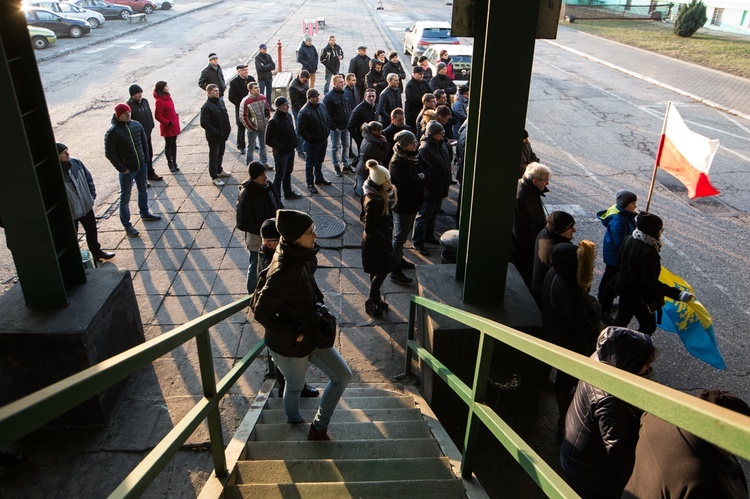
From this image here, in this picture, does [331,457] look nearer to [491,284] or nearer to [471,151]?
[491,284]

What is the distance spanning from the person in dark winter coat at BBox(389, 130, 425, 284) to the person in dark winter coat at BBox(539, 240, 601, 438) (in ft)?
9.74

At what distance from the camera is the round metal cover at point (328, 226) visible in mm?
8859

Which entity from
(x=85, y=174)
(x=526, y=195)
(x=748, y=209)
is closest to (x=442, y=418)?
(x=526, y=195)

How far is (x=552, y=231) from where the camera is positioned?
537 cm

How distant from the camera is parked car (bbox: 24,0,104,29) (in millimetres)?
29500

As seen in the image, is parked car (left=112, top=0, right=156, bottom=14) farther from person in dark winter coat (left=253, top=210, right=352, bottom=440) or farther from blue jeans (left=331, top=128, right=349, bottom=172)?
person in dark winter coat (left=253, top=210, right=352, bottom=440)

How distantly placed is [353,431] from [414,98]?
8.52 meters

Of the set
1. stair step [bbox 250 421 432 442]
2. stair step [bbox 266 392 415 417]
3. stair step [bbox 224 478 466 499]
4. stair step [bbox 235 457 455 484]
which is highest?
stair step [bbox 224 478 466 499]

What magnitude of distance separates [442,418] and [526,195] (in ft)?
9.07

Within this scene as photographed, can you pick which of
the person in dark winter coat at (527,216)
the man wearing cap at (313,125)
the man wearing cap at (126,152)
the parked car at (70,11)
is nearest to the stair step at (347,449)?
the person in dark winter coat at (527,216)

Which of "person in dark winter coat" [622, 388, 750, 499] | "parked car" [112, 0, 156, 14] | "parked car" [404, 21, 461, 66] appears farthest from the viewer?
"parked car" [112, 0, 156, 14]

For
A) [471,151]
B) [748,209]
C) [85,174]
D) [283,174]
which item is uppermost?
[471,151]

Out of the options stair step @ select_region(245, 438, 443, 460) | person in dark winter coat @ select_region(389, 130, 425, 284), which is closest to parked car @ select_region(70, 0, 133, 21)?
person in dark winter coat @ select_region(389, 130, 425, 284)

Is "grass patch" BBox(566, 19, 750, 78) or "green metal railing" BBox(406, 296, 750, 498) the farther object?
"grass patch" BBox(566, 19, 750, 78)
